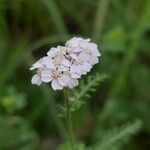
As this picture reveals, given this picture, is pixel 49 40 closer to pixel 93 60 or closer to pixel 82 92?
pixel 82 92

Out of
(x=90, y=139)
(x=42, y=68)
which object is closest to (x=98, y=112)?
(x=90, y=139)

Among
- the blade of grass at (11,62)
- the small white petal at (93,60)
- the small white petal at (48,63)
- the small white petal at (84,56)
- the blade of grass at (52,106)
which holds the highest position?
the blade of grass at (11,62)

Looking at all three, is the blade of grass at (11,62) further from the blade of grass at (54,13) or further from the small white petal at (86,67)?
the small white petal at (86,67)

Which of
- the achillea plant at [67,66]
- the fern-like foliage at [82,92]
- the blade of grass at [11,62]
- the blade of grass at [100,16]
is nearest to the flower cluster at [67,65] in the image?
the achillea plant at [67,66]

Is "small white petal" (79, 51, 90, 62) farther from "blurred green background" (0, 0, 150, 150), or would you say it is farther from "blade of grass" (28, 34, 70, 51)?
"blade of grass" (28, 34, 70, 51)

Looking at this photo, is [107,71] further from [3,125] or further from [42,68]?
[42,68]

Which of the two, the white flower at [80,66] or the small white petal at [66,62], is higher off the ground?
the small white petal at [66,62]

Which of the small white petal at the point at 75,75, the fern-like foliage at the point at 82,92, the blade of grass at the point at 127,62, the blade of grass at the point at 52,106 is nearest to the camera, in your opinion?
the small white petal at the point at 75,75

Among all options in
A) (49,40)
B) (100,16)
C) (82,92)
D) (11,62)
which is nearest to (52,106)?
(11,62)

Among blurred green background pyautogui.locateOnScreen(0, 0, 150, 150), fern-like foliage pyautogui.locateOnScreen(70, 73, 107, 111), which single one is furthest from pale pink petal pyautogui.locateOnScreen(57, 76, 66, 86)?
blurred green background pyautogui.locateOnScreen(0, 0, 150, 150)
